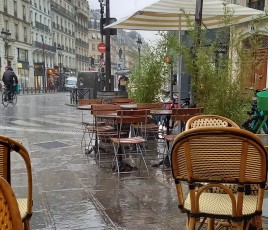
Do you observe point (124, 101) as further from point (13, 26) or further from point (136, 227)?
point (13, 26)

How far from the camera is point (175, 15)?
320 inches

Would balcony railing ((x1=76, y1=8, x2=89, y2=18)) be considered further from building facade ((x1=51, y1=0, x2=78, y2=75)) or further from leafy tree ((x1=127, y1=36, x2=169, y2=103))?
leafy tree ((x1=127, y1=36, x2=169, y2=103))

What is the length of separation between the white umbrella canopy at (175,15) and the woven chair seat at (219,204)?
382 centimetres

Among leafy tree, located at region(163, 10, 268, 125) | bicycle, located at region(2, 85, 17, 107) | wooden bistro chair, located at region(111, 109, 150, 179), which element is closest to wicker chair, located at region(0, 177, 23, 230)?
leafy tree, located at region(163, 10, 268, 125)

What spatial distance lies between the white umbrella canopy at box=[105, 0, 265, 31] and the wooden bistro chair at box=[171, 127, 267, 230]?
13.0 ft

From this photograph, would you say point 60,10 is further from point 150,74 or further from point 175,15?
point 150,74

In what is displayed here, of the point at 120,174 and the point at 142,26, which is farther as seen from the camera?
the point at 142,26

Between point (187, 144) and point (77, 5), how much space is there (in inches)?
3636

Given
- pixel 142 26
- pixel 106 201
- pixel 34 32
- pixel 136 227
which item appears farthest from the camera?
pixel 34 32

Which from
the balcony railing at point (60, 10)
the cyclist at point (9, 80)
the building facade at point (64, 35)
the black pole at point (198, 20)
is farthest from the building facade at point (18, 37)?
the black pole at point (198, 20)

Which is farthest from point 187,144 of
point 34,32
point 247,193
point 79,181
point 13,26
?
point 34,32

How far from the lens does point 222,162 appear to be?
6.81ft

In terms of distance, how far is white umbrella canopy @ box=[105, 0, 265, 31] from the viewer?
6.73 metres

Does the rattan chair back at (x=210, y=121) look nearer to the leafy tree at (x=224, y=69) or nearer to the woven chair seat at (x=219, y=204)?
the woven chair seat at (x=219, y=204)
